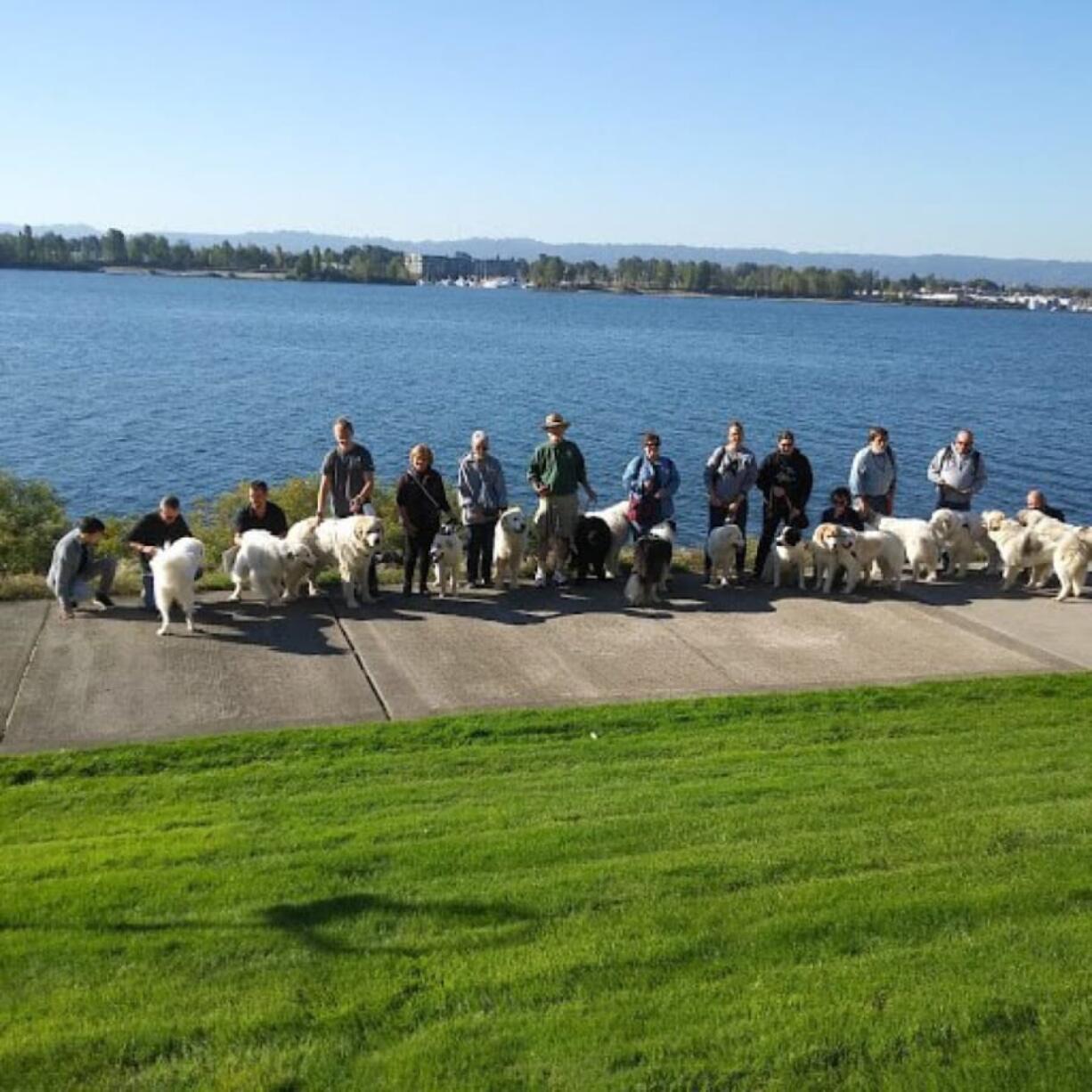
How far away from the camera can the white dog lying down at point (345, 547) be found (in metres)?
13.0

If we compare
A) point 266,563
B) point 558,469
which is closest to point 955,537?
point 558,469

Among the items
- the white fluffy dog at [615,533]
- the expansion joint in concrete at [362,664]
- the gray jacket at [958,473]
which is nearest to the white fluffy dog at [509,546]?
the white fluffy dog at [615,533]

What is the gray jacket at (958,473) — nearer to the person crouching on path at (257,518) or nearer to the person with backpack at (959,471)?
the person with backpack at (959,471)

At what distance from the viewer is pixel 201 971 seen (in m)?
5.64

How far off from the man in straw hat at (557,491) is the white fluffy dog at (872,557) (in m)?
3.36

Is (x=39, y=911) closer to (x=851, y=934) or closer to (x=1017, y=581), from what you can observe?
(x=851, y=934)

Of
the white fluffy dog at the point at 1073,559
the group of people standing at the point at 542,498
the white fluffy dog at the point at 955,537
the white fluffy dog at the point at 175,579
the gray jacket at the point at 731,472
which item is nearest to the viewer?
the white fluffy dog at the point at 175,579

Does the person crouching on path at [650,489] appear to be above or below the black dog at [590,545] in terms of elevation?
above

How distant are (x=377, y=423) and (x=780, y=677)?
3640 centimetres

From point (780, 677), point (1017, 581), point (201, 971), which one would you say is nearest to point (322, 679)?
point (780, 677)

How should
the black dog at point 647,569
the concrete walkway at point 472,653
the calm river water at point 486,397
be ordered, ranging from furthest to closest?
1. the calm river water at point 486,397
2. the black dog at point 647,569
3. the concrete walkway at point 472,653

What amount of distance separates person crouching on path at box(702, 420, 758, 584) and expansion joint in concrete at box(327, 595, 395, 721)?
491 centimetres

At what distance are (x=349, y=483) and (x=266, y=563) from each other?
1483 millimetres

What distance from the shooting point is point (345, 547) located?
43.2ft
